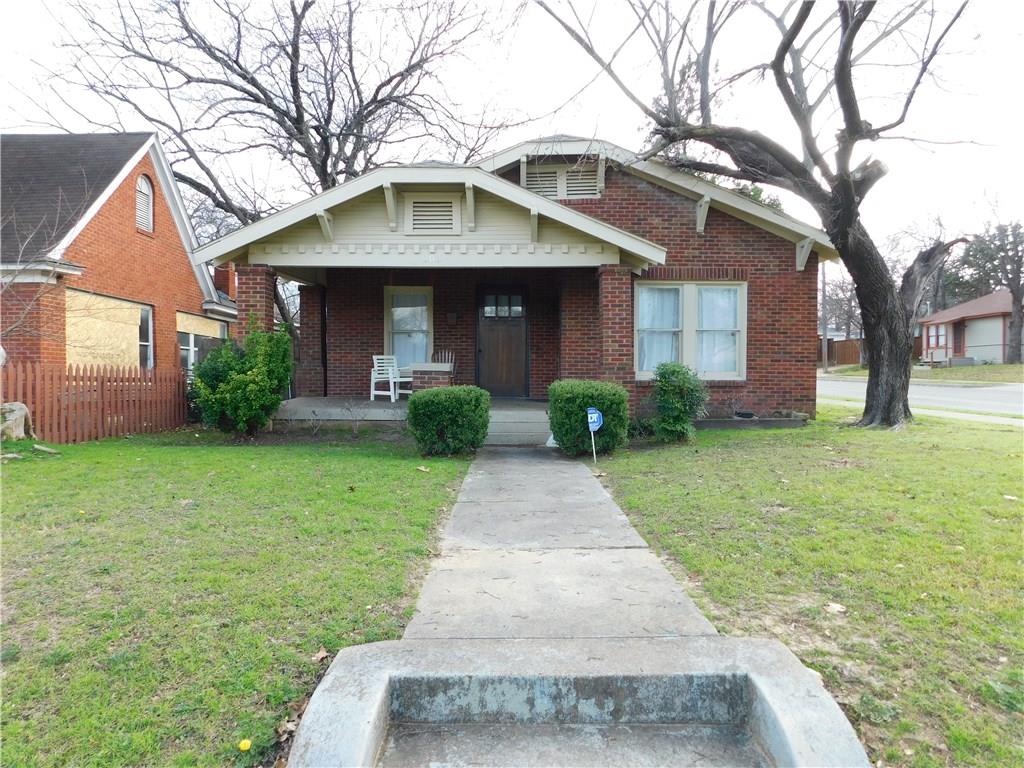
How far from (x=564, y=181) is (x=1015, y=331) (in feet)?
129

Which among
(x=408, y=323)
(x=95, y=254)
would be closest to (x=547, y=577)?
(x=408, y=323)

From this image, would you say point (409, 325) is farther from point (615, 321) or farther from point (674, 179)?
point (674, 179)

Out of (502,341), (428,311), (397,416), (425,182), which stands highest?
(425,182)

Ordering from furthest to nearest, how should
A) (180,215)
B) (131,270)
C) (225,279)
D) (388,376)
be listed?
(225,279) → (180,215) → (131,270) → (388,376)

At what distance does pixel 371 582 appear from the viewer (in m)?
3.81

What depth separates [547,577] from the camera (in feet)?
13.3

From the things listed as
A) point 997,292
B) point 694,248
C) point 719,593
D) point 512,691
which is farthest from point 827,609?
point 997,292

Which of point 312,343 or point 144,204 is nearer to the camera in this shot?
point 312,343

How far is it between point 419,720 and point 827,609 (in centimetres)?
232

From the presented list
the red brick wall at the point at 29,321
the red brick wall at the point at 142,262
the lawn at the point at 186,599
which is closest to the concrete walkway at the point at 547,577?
the lawn at the point at 186,599

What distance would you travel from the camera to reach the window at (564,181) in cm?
1188

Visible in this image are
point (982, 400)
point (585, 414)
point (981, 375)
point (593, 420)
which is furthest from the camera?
point (981, 375)

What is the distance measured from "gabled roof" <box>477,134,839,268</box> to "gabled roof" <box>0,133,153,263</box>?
29.1ft

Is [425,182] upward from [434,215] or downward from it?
upward
